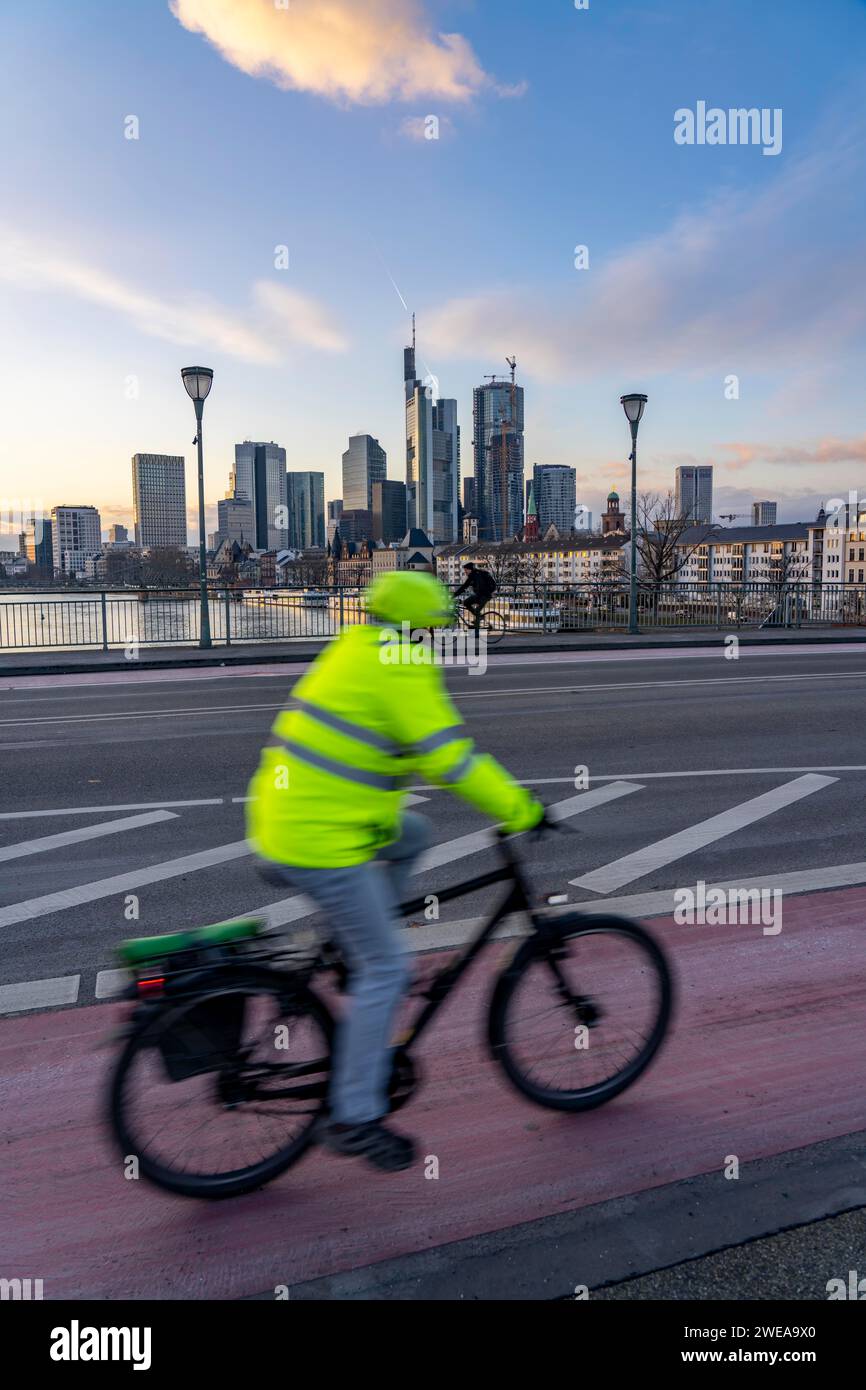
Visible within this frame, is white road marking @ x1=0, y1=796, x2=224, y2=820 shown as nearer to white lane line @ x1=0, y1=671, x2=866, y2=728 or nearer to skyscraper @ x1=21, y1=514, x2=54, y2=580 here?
white lane line @ x1=0, y1=671, x2=866, y2=728

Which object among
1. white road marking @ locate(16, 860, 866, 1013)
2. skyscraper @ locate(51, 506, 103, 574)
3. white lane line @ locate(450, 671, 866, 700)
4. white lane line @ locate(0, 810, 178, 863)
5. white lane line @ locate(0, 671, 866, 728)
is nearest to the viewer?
white road marking @ locate(16, 860, 866, 1013)

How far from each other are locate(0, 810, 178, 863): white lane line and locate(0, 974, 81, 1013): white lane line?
213 centimetres

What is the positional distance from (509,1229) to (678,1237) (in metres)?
0.49

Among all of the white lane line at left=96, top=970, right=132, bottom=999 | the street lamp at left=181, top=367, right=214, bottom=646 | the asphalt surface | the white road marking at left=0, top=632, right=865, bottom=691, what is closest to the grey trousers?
the white lane line at left=96, top=970, right=132, bottom=999

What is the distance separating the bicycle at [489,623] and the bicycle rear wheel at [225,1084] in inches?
783

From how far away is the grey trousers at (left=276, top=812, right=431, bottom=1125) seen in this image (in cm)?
295

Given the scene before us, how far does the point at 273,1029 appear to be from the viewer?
9.82ft

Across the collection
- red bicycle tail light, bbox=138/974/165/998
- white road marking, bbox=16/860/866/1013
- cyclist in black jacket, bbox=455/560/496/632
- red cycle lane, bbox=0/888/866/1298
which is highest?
cyclist in black jacket, bbox=455/560/496/632

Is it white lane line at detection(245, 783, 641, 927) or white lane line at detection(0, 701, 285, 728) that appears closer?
white lane line at detection(245, 783, 641, 927)

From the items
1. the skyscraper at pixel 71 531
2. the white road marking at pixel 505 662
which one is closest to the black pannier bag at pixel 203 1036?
the white road marking at pixel 505 662

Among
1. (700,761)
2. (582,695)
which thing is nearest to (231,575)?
(582,695)

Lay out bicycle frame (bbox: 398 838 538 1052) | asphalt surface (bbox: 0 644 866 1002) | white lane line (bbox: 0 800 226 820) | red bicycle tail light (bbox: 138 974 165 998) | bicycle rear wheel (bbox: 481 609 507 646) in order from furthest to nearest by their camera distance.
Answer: bicycle rear wheel (bbox: 481 609 507 646), white lane line (bbox: 0 800 226 820), asphalt surface (bbox: 0 644 866 1002), bicycle frame (bbox: 398 838 538 1052), red bicycle tail light (bbox: 138 974 165 998)

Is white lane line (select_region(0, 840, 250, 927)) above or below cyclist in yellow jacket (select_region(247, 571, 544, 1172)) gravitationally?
below

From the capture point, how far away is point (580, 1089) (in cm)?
353
